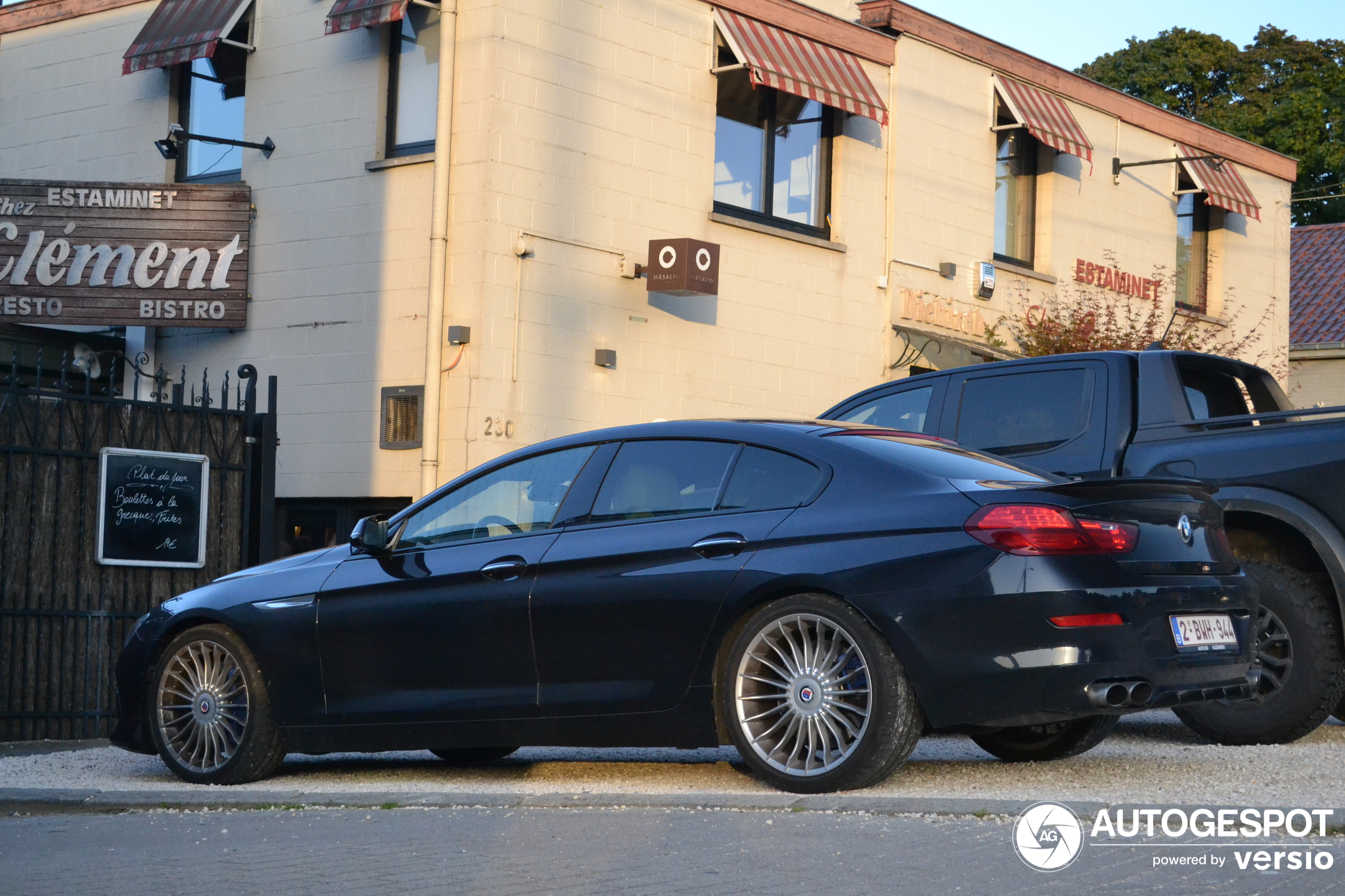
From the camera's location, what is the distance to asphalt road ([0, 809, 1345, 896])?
4711 mm

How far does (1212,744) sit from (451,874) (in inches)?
178

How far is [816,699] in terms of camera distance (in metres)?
6.17

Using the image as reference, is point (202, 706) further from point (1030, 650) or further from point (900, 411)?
point (900, 411)

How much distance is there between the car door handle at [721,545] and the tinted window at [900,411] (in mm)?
3020

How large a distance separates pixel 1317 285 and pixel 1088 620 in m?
29.8

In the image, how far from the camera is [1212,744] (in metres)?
8.16

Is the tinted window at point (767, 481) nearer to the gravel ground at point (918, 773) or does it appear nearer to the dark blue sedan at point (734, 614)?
the dark blue sedan at point (734, 614)

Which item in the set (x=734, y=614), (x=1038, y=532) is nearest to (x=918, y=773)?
(x=734, y=614)

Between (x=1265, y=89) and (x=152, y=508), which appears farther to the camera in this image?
(x=1265, y=89)

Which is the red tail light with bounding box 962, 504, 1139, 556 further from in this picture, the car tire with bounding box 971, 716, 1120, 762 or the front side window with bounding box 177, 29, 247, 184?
the front side window with bounding box 177, 29, 247, 184

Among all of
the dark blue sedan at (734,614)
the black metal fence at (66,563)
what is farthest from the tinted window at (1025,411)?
the black metal fence at (66,563)

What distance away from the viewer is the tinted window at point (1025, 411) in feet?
28.4

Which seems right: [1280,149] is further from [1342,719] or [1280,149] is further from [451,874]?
[451,874]

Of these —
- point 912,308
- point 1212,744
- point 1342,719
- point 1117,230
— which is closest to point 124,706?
point 1212,744
